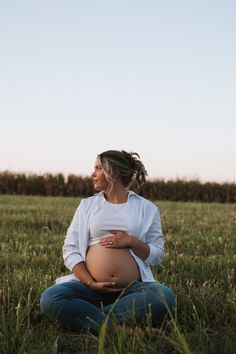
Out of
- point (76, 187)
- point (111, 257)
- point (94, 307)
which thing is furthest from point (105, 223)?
point (76, 187)

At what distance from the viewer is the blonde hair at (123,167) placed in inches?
177

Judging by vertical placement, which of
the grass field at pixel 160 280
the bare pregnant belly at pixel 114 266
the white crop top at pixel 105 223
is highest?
the white crop top at pixel 105 223

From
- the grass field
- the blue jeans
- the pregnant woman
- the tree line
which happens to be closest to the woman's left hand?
the pregnant woman

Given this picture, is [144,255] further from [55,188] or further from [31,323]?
[55,188]

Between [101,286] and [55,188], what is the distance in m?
31.6

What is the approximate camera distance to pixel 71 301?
14.1ft

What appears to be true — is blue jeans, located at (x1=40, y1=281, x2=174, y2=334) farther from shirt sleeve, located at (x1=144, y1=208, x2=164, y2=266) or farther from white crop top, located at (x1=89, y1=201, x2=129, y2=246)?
white crop top, located at (x1=89, y1=201, x2=129, y2=246)

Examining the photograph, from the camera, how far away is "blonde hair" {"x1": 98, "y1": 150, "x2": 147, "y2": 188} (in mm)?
4500

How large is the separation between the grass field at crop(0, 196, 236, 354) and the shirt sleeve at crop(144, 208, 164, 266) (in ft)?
1.50

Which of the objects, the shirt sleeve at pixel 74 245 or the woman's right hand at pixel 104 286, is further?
the shirt sleeve at pixel 74 245

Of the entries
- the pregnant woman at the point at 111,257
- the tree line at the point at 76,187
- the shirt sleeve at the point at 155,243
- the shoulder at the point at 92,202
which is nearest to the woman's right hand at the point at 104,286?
the pregnant woman at the point at 111,257

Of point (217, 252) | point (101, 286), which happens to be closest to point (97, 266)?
point (101, 286)

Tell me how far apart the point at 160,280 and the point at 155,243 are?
1330 millimetres

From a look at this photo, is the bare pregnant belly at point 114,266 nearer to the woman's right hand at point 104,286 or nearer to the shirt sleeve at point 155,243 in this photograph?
the woman's right hand at point 104,286
